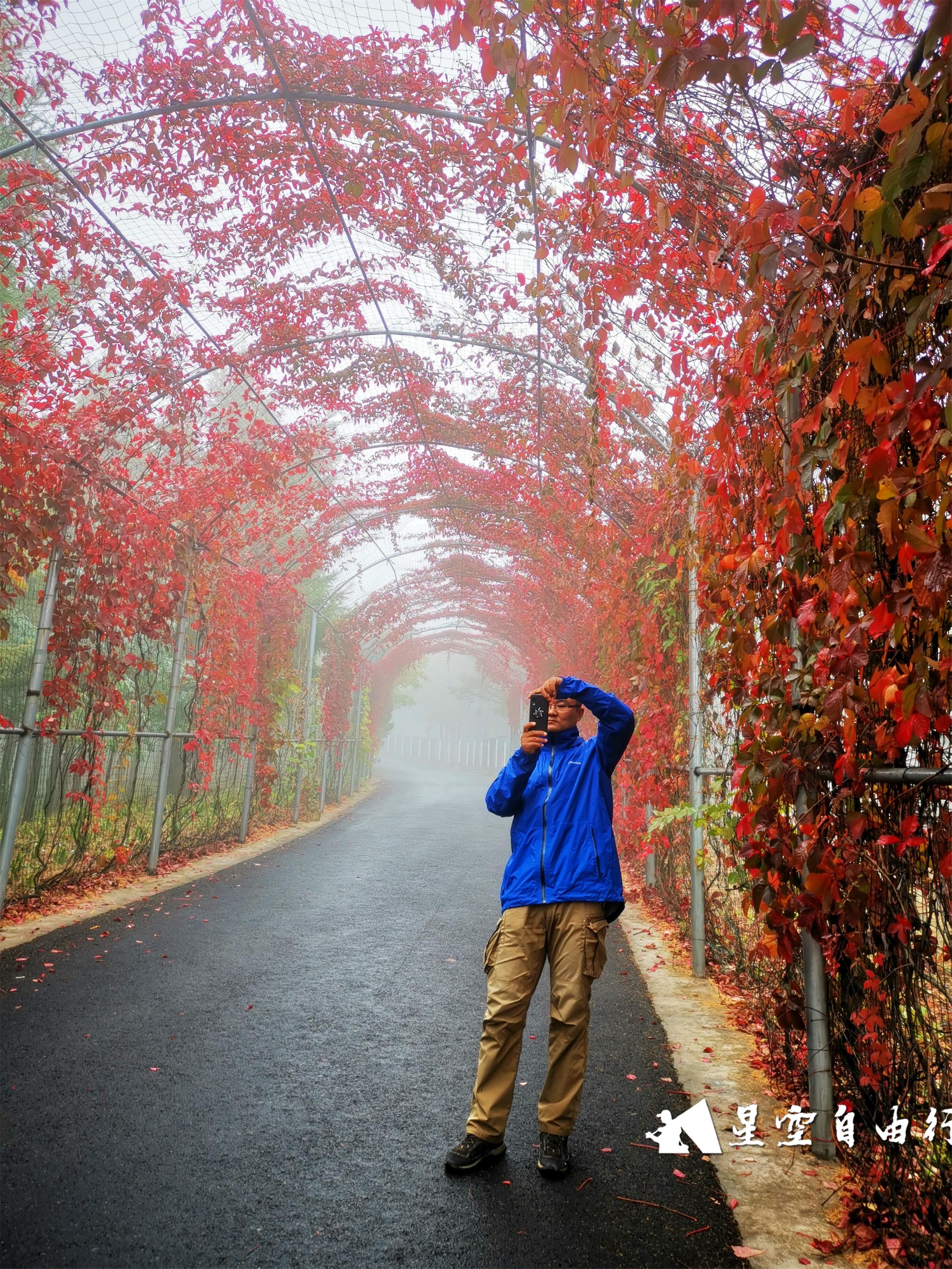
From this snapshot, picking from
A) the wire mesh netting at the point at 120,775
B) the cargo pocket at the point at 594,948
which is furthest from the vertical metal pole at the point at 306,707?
the cargo pocket at the point at 594,948

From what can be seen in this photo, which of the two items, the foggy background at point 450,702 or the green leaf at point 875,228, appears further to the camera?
the foggy background at point 450,702

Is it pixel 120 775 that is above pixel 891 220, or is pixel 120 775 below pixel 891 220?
below

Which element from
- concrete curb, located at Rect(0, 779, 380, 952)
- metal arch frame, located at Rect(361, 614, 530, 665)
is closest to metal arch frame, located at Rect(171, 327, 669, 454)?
concrete curb, located at Rect(0, 779, 380, 952)

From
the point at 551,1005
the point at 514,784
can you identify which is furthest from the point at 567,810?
the point at 551,1005

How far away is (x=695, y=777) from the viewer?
539 cm

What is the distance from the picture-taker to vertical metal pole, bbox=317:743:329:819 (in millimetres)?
14898

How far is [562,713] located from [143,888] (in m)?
5.23

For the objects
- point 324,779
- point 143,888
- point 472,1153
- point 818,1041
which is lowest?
point 143,888

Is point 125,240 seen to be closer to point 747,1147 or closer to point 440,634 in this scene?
point 747,1147

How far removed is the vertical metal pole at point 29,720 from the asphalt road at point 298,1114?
0.68 m

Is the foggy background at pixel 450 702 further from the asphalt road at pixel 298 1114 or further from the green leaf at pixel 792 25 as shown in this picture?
the green leaf at pixel 792 25

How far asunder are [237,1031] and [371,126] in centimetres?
570

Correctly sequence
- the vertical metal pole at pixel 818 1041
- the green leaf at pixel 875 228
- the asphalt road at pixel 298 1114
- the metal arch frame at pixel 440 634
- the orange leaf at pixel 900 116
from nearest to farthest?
the orange leaf at pixel 900 116 → the green leaf at pixel 875 228 → the asphalt road at pixel 298 1114 → the vertical metal pole at pixel 818 1041 → the metal arch frame at pixel 440 634

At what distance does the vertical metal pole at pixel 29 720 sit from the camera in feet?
17.0
